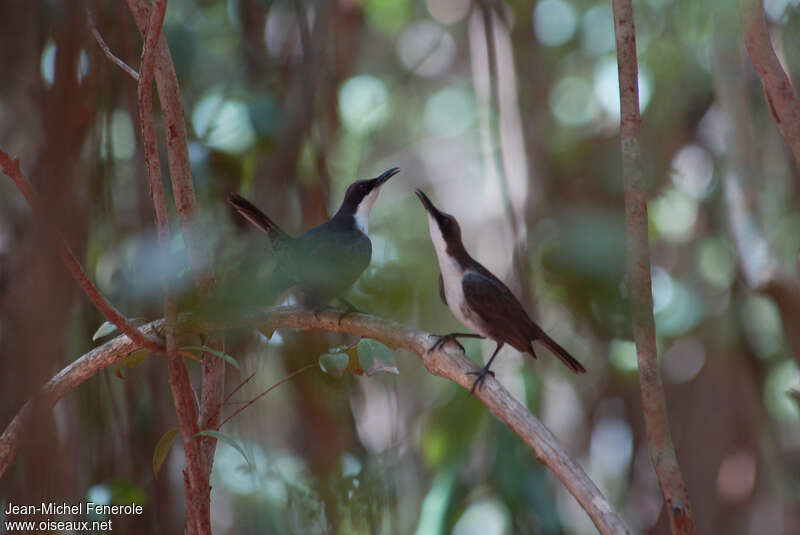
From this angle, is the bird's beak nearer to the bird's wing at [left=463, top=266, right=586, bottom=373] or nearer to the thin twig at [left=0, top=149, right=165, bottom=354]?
the bird's wing at [left=463, top=266, right=586, bottom=373]

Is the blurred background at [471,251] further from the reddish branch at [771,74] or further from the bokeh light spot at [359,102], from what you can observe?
the reddish branch at [771,74]

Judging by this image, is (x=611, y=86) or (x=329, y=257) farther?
(x=611, y=86)

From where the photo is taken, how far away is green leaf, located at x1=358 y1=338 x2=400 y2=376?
8.45 ft

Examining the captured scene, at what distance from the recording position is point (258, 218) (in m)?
3.61

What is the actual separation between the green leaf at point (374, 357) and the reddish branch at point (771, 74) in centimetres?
146

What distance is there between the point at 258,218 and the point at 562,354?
1.39 meters

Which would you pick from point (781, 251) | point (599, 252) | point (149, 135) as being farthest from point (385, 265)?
point (781, 251)

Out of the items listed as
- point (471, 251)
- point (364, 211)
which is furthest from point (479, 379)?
point (471, 251)

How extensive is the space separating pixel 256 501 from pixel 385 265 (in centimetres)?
221

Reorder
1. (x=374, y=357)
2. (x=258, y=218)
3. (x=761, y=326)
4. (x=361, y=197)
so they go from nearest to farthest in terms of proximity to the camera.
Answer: (x=374, y=357) → (x=258, y=218) → (x=361, y=197) → (x=761, y=326)

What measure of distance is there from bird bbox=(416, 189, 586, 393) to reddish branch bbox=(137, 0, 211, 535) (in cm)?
146

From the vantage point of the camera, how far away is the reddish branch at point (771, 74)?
2.75 metres

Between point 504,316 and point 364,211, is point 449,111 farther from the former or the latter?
point 504,316

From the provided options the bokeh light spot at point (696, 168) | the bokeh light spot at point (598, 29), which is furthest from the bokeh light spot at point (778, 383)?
the bokeh light spot at point (598, 29)
